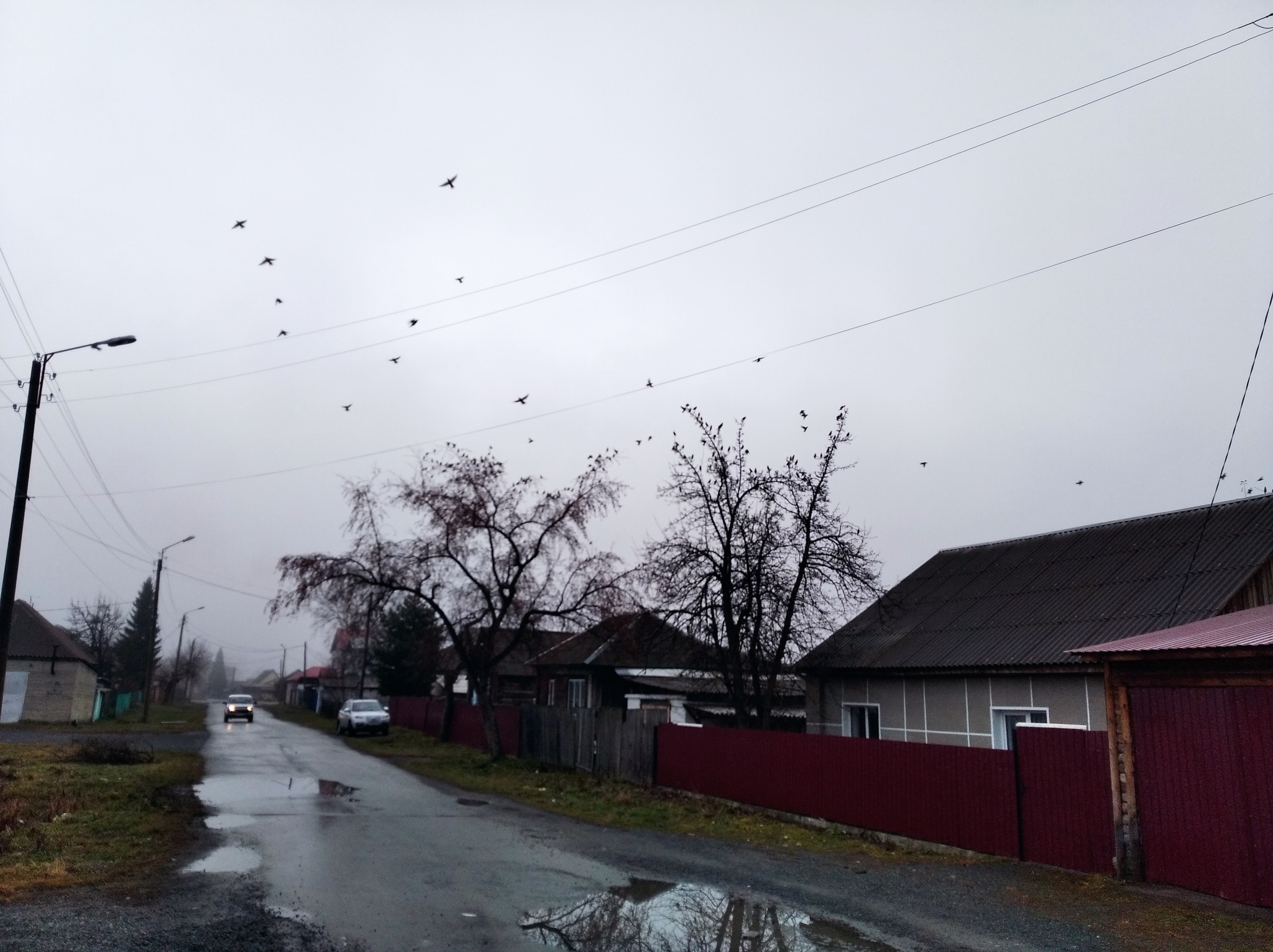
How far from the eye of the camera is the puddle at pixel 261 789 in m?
18.3

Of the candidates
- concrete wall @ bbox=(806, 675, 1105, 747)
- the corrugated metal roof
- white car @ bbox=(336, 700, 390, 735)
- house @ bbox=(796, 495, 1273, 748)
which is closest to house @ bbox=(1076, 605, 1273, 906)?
house @ bbox=(796, 495, 1273, 748)

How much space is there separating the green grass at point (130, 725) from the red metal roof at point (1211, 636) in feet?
123

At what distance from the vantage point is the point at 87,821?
13.9 metres

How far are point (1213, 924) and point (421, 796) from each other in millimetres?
14731

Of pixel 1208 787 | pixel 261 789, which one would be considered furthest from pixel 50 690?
pixel 1208 787

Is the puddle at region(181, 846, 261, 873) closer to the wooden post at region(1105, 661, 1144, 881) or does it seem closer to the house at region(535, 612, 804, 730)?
the wooden post at region(1105, 661, 1144, 881)

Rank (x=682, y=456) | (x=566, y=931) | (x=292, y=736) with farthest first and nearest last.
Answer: (x=292, y=736)
(x=682, y=456)
(x=566, y=931)

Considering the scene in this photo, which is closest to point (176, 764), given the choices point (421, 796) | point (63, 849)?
point (421, 796)

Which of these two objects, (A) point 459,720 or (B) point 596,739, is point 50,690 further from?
(B) point 596,739

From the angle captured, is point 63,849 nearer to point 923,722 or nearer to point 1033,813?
point 1033,813

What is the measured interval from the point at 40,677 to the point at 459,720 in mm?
20263

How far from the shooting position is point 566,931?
873 cm

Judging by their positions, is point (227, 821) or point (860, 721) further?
point (860, 721)

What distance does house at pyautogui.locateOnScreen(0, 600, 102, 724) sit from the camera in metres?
43.2
